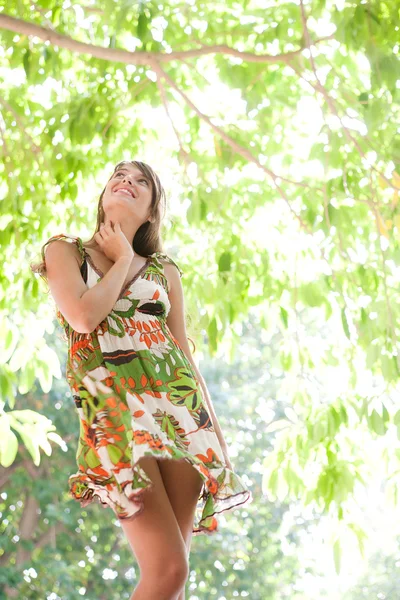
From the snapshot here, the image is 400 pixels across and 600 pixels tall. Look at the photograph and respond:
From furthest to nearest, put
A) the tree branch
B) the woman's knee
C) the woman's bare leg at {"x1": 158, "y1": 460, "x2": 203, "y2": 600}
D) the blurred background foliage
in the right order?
the blurred background foliage
the tree branch
the woman's bare leg at {"x1": 158, "y1": 460, "x2": 203, "y2": 600}
the woman's knee

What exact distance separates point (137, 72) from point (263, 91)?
449 mm

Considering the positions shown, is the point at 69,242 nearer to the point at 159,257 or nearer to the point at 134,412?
the point at 159,257

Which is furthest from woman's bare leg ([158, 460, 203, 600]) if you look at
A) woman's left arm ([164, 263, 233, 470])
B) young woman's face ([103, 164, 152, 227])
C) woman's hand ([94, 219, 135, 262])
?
young woman's face ([103, 164, 152, 227])

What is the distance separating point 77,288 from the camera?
4.83 feet

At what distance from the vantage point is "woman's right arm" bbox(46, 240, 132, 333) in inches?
56.4

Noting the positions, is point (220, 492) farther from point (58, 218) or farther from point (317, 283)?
point (58, 218)

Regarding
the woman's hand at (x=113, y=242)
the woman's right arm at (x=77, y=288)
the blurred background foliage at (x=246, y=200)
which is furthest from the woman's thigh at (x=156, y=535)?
the blurred background foliage at (x=246, y=200)

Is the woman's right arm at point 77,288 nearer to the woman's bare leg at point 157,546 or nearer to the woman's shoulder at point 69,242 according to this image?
the woman's shoulder at point 69,242

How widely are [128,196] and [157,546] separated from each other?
752 mm

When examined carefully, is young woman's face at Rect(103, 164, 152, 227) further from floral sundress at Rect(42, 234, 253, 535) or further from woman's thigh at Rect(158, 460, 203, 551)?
woman's thigh at Rect(158, 460, 203, 551)

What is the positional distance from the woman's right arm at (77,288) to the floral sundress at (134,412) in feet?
0.13

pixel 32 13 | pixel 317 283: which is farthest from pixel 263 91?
pixel 32 13

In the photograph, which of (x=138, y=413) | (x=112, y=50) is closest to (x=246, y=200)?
(x=112, y=50)

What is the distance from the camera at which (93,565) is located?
24.0ft
